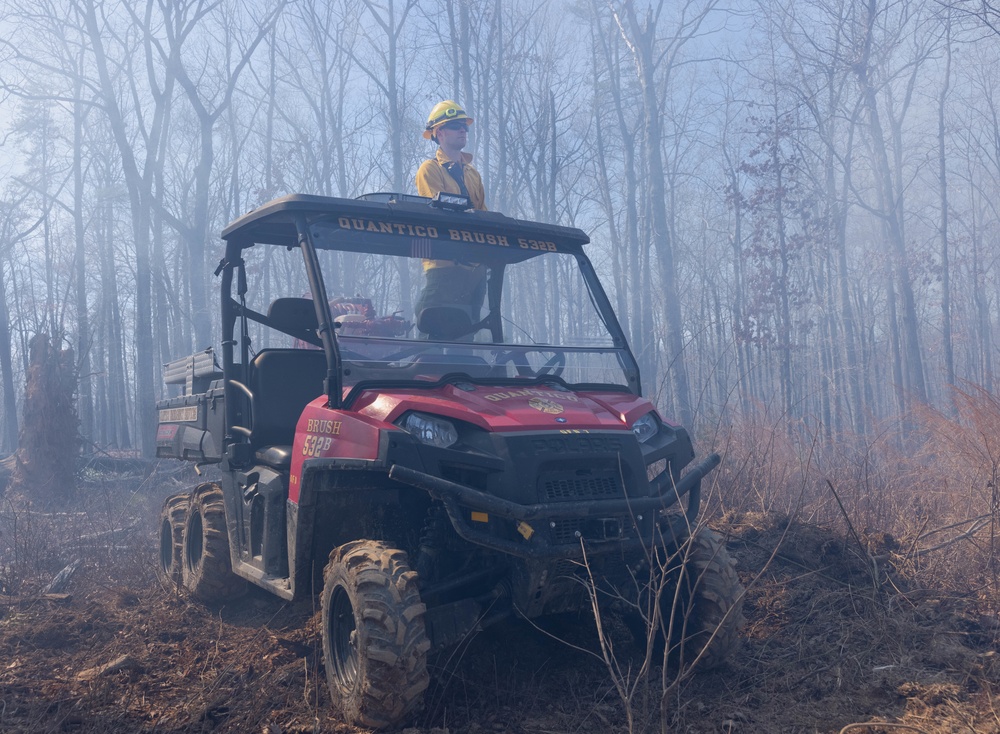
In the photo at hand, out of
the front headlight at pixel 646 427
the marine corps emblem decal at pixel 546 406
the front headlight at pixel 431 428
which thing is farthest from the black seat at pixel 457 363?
the front headlight at pixel 646 427

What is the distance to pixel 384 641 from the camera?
12.5 ft

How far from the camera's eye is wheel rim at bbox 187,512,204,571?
6756 millimetres

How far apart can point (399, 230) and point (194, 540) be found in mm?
3256

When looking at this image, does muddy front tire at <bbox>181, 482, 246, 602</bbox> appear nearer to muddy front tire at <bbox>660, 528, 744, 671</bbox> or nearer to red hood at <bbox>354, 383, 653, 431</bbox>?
red hood at <bbox>354, 383, 653, 431</bbox>

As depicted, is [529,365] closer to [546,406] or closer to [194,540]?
[546,406]

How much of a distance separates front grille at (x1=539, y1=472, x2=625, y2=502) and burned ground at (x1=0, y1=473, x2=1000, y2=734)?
800 millimetres

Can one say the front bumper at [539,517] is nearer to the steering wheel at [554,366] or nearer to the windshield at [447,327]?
the windshield at [447,327]

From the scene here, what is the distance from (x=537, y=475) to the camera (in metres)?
4.07

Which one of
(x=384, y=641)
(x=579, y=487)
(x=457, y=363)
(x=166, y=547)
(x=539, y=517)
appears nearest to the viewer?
(x=384, y=641)

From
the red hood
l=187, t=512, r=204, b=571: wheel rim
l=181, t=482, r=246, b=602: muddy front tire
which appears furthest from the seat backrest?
l=187, t=512, r=204, b=571: wheel rim

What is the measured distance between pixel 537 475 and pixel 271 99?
95.3ft

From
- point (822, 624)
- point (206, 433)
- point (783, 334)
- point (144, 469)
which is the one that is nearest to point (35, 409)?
point (144, 469)

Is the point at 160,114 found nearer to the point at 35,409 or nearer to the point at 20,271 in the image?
the point at 35,409

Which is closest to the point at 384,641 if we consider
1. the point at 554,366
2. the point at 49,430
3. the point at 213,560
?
the point at 554,366
